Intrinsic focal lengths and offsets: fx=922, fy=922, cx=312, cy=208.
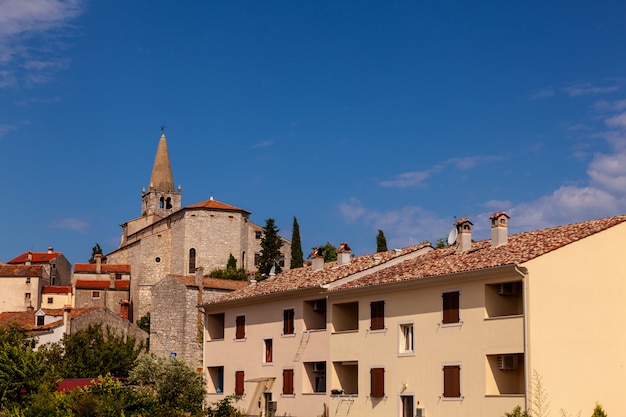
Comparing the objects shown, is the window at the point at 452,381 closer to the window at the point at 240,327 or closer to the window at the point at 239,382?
the window at the point at 239,382

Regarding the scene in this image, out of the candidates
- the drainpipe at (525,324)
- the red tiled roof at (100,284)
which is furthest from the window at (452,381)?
the red tiled roof at (100,284)

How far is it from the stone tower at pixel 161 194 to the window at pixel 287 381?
351ft

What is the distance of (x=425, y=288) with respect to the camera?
34312 mm

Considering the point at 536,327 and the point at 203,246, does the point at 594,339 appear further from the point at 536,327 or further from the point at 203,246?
the point at 203,246

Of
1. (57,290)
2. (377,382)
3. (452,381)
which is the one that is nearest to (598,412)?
(452,381)

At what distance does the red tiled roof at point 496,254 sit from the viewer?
103 feet

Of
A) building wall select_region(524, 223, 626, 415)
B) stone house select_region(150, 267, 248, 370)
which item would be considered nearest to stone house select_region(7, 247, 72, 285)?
stone house select_region(150, 267, 248, 370)

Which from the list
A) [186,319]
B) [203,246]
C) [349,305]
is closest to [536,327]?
[349,305]

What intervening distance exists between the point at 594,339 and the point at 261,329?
17242 mm

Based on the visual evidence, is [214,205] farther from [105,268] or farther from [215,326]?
[215,326]

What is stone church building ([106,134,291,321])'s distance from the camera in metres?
111

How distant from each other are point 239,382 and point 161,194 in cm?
10659

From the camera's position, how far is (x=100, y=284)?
364 ft

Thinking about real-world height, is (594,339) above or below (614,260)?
below
